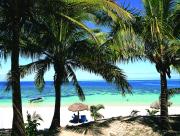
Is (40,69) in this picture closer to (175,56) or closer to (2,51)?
(2,51)

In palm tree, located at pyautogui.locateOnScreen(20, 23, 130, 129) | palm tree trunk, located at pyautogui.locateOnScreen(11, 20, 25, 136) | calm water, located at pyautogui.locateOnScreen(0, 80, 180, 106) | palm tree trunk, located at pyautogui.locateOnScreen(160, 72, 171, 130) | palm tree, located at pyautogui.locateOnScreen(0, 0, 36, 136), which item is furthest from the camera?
calm water, located at pyautogui.locateOnScreen(0, 80, 180, 106)

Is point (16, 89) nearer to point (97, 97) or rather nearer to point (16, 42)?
point (16, 42)

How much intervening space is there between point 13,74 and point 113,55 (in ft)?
15.9

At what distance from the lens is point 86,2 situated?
11922mm

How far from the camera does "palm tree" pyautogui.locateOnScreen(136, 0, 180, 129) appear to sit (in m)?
15.9

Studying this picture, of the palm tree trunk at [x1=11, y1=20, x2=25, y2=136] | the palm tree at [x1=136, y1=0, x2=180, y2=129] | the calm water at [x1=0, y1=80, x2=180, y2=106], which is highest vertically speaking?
the palm tree at [x1=136, y1=0, x2=180, y2=129]

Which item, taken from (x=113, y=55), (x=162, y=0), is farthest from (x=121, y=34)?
(x=162, y=0)

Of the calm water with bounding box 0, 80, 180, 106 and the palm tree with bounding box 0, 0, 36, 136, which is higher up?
the palm tree with bounding box 0, 0, 36, 136

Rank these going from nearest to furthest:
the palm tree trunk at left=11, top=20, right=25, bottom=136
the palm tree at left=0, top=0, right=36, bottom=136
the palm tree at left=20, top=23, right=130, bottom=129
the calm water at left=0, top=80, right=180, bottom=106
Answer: the palm tree at left=0, top=0, right=36, bottom=136
the palm tree trunk at left=11, top=20, right=25, bottom=136
the palm tree at left=20, top=23, right=130, bottom=129
the calm water at left=0, top=80, right=180, bottom=106

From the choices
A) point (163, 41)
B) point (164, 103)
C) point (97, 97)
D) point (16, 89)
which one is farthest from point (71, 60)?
point (97, 97)

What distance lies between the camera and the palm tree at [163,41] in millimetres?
15922

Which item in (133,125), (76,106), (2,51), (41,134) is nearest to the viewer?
(2,51)

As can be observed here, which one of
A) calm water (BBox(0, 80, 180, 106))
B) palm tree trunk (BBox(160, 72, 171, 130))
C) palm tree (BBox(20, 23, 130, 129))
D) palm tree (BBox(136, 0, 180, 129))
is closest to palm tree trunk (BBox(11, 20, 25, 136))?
palm tree (BBox(20, 23, 130, 129))

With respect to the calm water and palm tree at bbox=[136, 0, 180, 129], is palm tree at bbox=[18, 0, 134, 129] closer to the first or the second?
palm tree at bbox=[136, 0, 180, 129]
